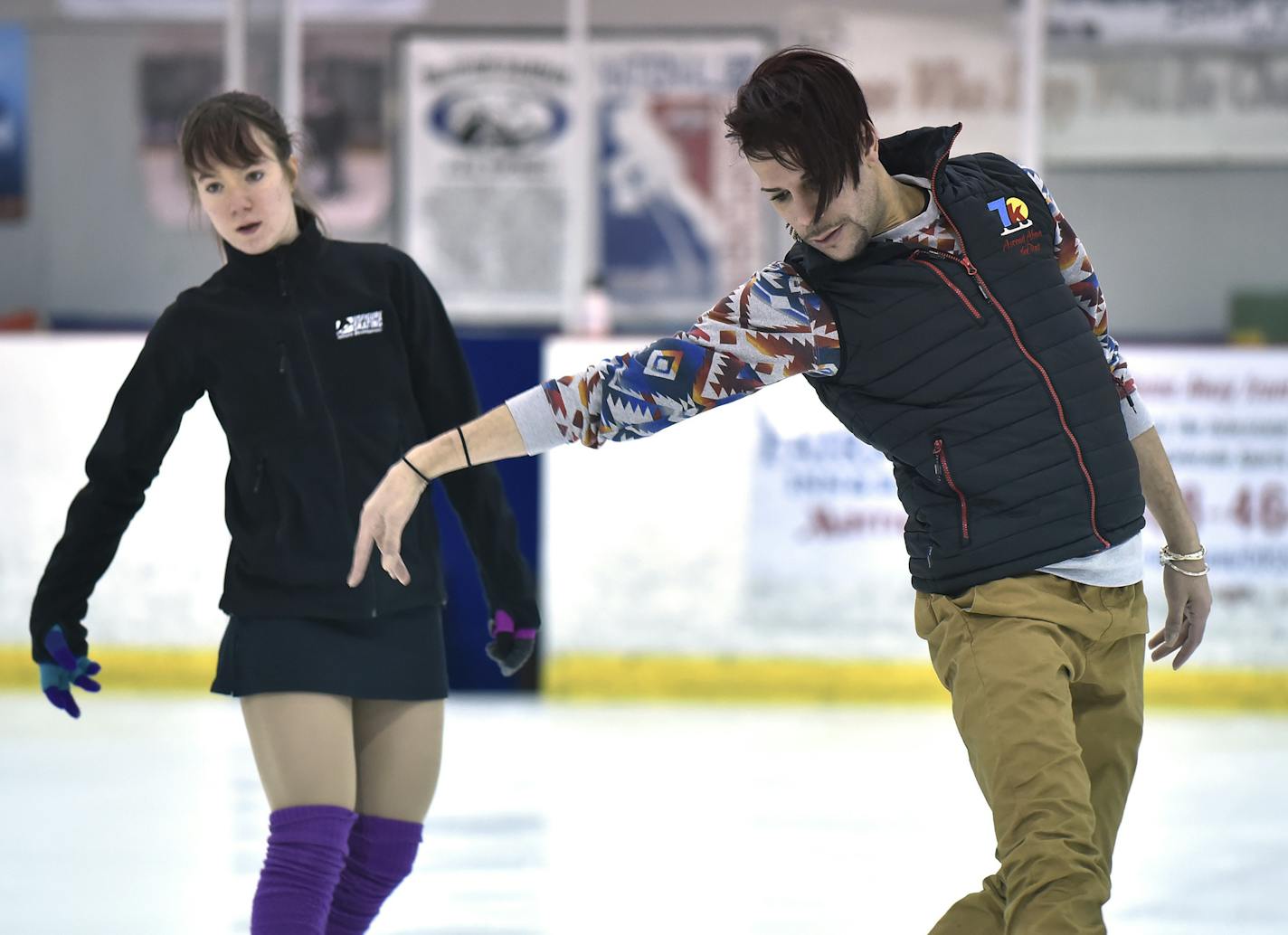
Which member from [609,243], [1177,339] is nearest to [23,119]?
[609,243]

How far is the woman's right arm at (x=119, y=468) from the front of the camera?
8.26ft

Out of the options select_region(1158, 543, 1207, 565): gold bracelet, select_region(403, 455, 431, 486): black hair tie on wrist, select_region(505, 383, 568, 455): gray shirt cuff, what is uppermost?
select_region(505, 383, 568, 455): gray shirt cuff

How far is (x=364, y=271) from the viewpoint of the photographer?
2.59m

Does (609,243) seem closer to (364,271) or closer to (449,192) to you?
(449,192)

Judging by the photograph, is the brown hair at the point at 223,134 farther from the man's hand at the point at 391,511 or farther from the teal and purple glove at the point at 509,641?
the teal and purple glove at the point at 509,641

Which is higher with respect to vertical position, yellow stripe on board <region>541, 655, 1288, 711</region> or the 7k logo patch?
the 7k logo patch

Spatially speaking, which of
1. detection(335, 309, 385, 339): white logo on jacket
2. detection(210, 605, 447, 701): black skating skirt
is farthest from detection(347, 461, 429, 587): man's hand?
detection(335, 309, 385, 339): white logo on jacket

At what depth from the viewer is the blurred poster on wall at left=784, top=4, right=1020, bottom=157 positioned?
731cm

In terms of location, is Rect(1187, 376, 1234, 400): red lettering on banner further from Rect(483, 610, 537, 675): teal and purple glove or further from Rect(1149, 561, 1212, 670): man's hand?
Rect(483, 610, 537, 675): teal and purple glove

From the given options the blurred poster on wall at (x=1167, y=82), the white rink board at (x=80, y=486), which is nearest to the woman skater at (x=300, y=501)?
the white rink board at (x=80, y=486)

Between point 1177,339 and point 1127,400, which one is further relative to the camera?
point 1177,339

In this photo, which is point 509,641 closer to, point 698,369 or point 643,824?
point 698,369

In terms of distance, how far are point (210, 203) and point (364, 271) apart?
247mm

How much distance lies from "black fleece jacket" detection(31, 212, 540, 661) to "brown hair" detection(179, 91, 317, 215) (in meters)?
0.14
